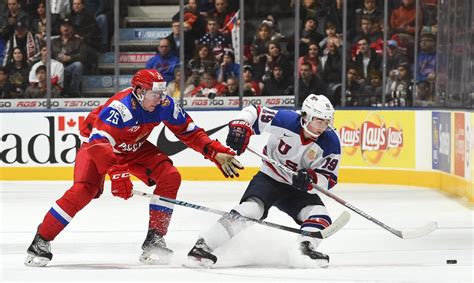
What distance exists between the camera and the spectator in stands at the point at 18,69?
11.3m

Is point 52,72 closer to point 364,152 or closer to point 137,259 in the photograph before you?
point 364,152

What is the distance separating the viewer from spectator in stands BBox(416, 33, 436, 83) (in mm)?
11367

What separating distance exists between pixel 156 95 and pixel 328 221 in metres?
1.19

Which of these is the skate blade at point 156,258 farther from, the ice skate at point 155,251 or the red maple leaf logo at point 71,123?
the red maple leaf logo at point 71,123

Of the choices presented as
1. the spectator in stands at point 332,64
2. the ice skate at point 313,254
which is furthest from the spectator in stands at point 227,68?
the ice skate at point 313,254

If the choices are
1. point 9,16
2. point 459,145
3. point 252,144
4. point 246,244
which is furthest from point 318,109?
point 9,16

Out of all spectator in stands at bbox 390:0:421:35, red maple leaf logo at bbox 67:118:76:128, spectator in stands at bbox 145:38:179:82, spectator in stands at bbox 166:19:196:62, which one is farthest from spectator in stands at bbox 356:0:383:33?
red maple leaf logo at bbox 67:118:76:128

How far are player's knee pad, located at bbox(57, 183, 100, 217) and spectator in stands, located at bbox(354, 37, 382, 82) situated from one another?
655 centimetres

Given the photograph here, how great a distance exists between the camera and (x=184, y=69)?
1146 centimetres

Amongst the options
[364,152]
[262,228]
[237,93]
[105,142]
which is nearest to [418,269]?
[262,228]

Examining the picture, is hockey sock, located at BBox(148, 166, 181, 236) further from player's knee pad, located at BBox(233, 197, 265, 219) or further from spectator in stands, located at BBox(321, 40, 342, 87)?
spectator in stands, located at BBox(321, 40, 342, 87)

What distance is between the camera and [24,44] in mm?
11375

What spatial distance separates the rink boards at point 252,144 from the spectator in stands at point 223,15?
1056mm

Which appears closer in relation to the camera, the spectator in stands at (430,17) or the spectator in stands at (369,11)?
the spectator in stands at (430,17)
